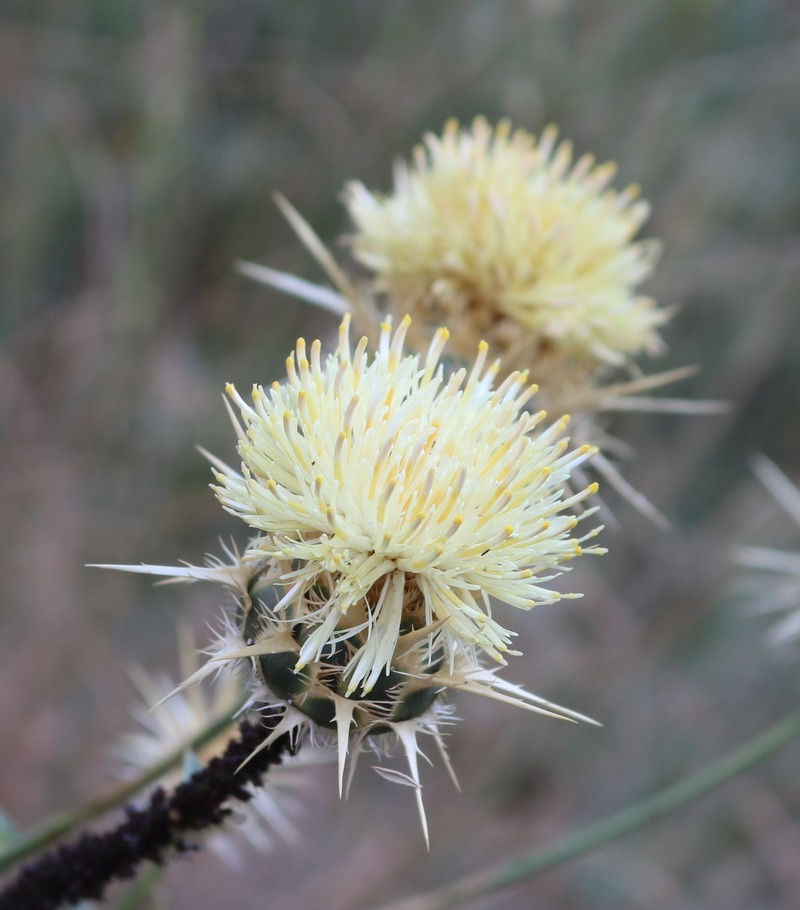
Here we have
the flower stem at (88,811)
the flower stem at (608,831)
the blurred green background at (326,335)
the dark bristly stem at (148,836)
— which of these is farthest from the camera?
the blurred green background at (326,335)

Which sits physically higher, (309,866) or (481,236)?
(481,236)

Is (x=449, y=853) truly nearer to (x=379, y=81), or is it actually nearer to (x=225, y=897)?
(x=225, y=897)

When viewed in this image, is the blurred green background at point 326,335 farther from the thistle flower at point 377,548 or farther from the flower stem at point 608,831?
the thistle flower at point 377,548

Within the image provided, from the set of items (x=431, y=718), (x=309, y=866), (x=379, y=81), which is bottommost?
(x=309, y=866)

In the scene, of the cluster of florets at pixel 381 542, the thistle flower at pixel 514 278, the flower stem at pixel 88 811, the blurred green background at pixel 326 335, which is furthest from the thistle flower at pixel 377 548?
the blurred green background at pixel 326 335

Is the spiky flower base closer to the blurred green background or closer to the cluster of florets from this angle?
the cluster of florets

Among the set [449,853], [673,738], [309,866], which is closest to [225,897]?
[309,866]

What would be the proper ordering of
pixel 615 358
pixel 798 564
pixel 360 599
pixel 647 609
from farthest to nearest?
pixel 647 609, pixel 798 564, pixel 615 358, pixel 360 599
